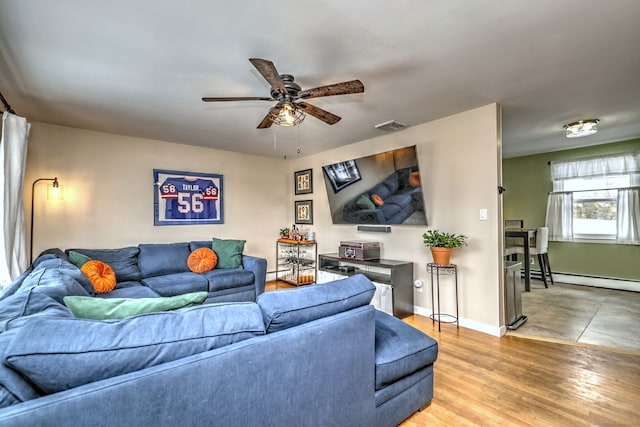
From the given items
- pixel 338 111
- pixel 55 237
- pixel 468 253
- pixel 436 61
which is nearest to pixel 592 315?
pixel 468 253

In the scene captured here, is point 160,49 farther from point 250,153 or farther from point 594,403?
point 594,403

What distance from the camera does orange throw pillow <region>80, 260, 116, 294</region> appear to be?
2.84m

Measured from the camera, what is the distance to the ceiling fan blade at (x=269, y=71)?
1.70 metres

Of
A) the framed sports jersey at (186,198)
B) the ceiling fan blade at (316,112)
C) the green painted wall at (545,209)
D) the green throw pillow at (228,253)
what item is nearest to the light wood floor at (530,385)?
the ceiling fan blade at (316,112)

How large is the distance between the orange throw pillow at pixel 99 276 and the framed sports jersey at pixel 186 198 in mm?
1357

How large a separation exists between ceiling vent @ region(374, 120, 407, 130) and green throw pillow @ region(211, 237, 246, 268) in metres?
2.48

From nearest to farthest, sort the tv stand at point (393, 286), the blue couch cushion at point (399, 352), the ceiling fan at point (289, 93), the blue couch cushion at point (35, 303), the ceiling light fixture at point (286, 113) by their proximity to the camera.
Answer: the blue couch cushion at point (35, 303), the blue couch cushion at point (399, 352), the ceiling fan at point (289, 93), the ceiling light fixture at point (286, 113), the tv stand at point (393, 286)

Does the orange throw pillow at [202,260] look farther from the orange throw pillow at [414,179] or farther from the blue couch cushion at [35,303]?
the orange throw pillow at [414,179]

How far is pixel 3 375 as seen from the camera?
0.81 meters

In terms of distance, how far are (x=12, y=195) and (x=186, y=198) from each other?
2057 mm

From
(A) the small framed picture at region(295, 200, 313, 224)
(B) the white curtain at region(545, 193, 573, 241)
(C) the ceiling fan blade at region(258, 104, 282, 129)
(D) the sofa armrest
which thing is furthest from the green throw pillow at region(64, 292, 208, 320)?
(B) the white curtain at region(545, 193, 573, 241)

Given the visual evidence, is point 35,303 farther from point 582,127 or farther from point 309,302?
point 582,127

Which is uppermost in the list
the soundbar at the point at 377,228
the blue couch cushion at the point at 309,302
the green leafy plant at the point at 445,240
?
the soundbar at the point at 377,228

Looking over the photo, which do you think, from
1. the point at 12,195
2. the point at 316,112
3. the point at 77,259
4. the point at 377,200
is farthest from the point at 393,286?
the point at 12,195
